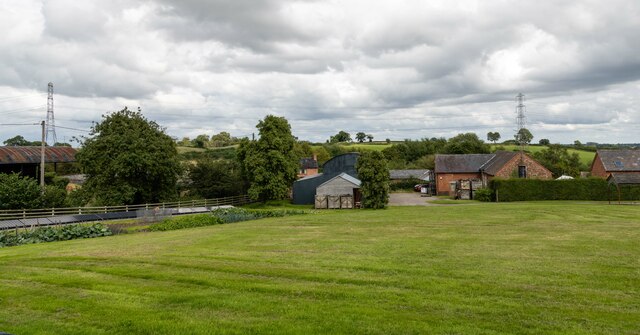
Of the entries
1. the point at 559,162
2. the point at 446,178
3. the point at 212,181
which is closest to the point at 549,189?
the point at 446,178

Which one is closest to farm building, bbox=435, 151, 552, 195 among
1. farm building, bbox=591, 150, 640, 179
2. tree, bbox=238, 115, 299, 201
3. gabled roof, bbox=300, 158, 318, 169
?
farm building, bbox=591, 150, 640, 179

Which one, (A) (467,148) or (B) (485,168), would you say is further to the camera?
(A) (467,148)

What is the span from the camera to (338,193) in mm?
51000

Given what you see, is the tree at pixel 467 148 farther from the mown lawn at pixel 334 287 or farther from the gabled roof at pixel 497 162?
the mown lawn at pixel 334 287

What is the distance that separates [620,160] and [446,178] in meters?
21.8

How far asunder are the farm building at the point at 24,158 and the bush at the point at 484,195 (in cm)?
4819

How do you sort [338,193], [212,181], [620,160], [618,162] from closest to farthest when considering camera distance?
[338,193] → [212,181] → [618,162] → [620,160]

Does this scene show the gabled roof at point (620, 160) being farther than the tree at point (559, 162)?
No

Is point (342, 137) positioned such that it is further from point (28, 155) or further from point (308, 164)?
point (28, 155)

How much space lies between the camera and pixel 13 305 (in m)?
9.99

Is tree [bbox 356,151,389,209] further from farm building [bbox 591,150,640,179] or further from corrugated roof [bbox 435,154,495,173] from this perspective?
farm building [bbox 591,150,640,179]

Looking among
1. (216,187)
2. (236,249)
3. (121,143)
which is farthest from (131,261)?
(216,187)

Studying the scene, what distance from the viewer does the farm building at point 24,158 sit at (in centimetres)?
4887

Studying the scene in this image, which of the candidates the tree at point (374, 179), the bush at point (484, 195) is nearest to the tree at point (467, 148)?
the bush at point (484, 195)
